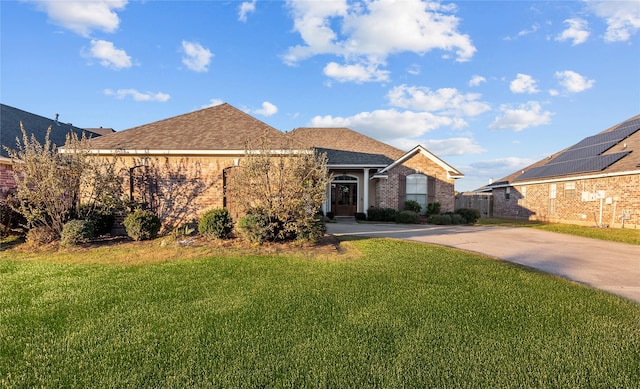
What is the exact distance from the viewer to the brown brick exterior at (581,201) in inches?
605

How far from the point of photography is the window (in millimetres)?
19109

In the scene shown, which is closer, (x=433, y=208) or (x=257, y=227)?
(x=257, y=227)

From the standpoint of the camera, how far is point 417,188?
19.1m

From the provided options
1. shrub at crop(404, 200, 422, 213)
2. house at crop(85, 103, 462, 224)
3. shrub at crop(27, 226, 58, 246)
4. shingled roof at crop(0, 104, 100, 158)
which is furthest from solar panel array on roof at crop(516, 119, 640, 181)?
shingled roof at crop(0, 104, 100, 158)

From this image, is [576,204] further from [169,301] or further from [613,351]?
[169,301]

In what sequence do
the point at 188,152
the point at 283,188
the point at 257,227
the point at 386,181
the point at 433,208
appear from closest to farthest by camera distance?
A: the point at 257,227
the point at 283,188
the point at 188,152
the point at 433,208
the point at 386,181

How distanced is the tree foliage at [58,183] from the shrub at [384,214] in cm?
1282

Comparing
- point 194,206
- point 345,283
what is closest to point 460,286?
point 345,283

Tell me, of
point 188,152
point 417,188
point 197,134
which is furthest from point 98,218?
point 417,188

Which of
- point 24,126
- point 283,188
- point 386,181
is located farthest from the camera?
point 386,181

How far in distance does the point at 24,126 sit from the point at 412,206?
19789 mm

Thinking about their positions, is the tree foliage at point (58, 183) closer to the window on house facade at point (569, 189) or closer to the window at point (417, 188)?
the window at point (417, 188)

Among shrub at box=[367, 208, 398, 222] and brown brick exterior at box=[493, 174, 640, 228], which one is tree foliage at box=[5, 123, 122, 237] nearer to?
shrub at box=[367, 208, 398, 222]

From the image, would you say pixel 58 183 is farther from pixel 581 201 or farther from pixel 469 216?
pixel 581 201
